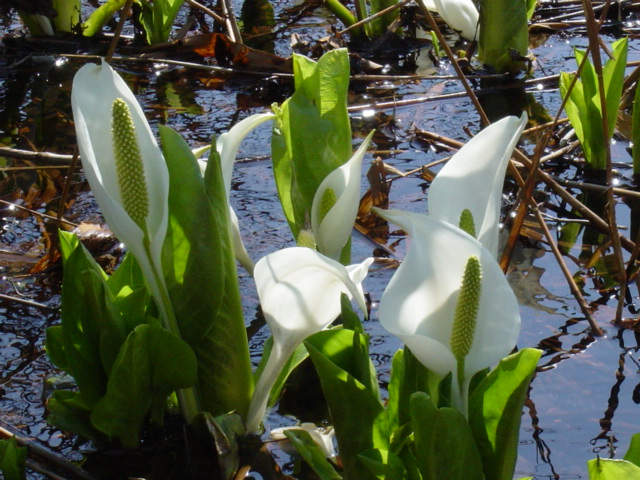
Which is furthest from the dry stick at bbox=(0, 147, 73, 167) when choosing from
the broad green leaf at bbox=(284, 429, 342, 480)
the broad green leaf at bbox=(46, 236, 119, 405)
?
the broad green leaf at bbox=(284, 429, 342, 480)

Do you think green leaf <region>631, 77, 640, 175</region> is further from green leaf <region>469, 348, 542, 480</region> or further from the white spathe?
green leaf <region>469, 348, 542, 480</region>

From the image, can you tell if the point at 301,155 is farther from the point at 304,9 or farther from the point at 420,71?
the point at 304,9

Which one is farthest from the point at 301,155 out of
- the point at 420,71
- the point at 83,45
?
the point at 83,45

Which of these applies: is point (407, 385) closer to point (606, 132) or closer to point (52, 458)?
point (52, 458)

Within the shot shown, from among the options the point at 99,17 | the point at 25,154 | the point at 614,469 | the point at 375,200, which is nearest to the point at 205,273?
the point at 614,469

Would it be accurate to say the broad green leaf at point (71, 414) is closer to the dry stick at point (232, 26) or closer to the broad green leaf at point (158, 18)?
the dry stick at point (232, 26)
